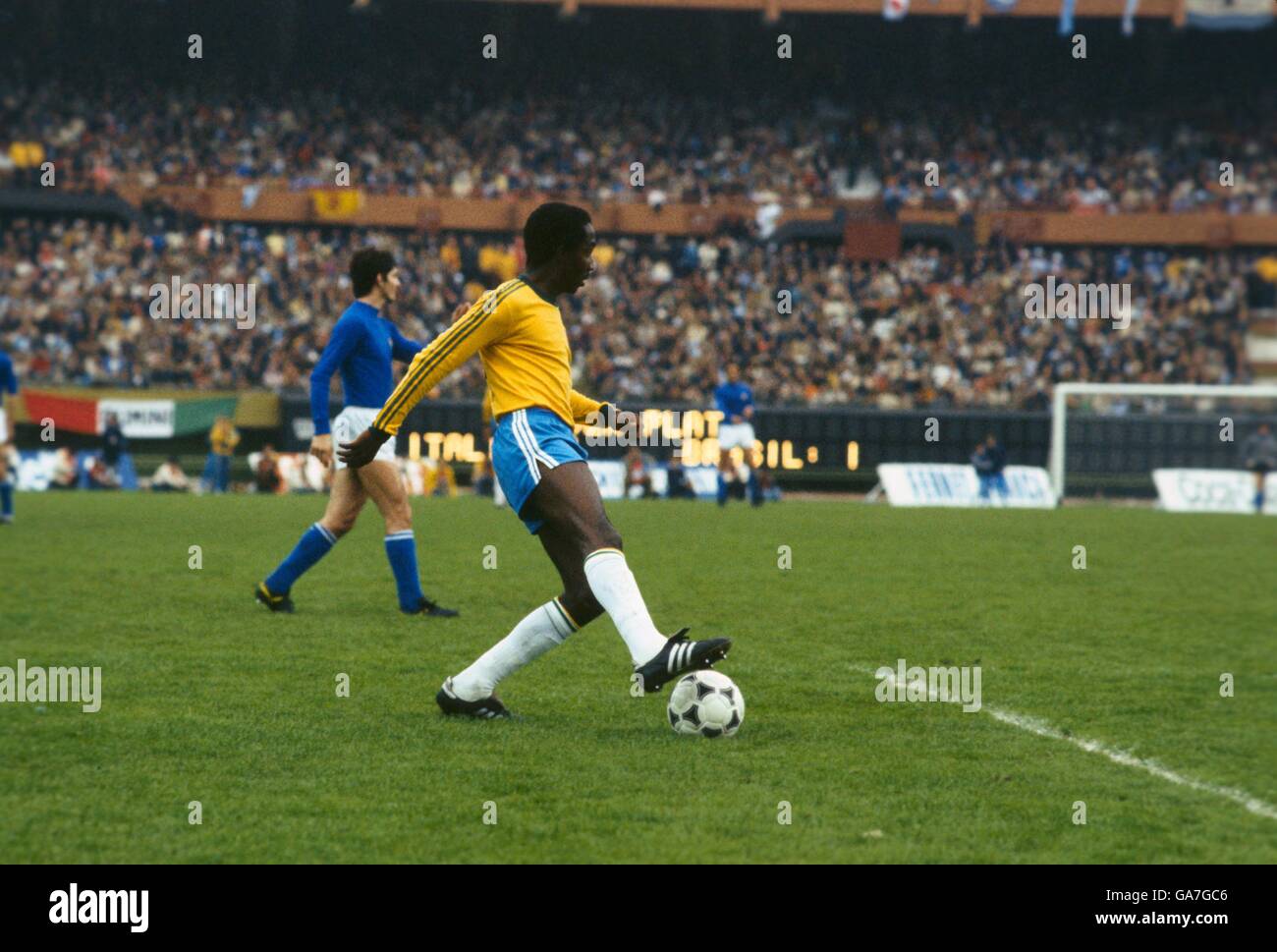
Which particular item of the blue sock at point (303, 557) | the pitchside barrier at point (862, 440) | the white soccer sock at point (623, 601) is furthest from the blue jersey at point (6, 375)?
the pitchside barrier at point (862, 440)

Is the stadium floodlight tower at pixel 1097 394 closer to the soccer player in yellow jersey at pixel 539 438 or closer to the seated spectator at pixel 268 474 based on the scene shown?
the seated spectator at pixel 268 474

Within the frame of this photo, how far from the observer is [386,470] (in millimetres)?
10102

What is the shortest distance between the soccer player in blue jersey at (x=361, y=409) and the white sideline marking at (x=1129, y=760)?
410 cm

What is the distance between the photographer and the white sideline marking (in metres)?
5.22

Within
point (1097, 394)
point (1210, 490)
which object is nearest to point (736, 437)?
point (1097, 394)

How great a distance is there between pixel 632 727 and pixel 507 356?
5.51ft

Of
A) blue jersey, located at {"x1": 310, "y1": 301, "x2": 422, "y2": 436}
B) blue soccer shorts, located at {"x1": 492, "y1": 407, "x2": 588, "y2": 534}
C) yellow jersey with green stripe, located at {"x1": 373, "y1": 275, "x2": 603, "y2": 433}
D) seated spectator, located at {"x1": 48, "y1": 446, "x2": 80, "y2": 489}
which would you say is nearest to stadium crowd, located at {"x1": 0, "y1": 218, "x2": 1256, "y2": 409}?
seated spectator, located at {"x1": 48, "y1": 446, "x2": 80, "y2": 489}

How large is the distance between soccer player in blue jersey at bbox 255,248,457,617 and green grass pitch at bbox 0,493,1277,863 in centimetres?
43

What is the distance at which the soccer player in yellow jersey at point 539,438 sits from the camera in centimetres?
627

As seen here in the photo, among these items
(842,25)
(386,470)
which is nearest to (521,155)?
(842,25)

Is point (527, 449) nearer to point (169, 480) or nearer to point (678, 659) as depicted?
point (678, 659)

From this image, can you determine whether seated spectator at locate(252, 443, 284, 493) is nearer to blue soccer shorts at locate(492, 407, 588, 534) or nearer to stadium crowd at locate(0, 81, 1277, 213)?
stadium crowd at locate(0, 81, 1277, 213)

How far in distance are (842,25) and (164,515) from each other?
97.2 ft
